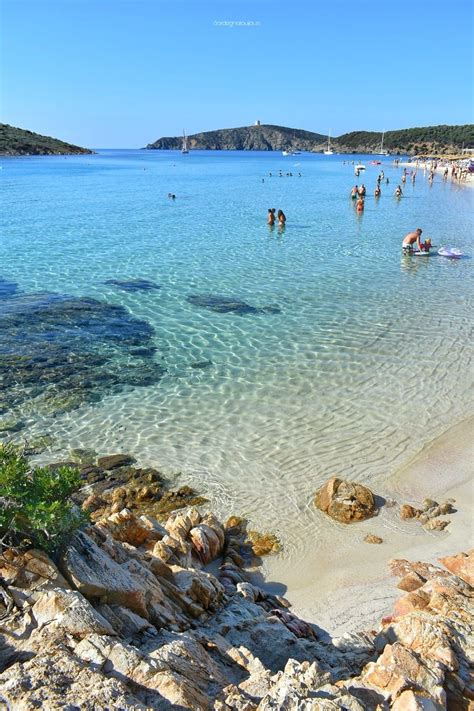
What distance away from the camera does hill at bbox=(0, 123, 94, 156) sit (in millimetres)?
156550

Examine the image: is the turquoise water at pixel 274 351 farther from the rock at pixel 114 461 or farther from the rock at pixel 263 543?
the rock at pixel 114 461

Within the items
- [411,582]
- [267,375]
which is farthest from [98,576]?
[267,375]

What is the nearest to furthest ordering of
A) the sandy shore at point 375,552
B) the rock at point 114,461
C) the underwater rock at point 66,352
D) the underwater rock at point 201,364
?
the sandy shore at point 375,552 < the rock at point 114,461 < the underwater rock at point 66,352 < the underwater rock at point 201,364

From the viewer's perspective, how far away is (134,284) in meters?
21.5

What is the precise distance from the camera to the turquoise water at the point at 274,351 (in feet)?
32.2

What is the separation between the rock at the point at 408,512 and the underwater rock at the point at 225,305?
10313 mm

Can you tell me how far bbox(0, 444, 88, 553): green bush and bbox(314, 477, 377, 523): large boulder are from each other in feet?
15.0

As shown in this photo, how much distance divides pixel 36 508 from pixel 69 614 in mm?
837

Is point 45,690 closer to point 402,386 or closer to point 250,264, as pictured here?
point 402,386

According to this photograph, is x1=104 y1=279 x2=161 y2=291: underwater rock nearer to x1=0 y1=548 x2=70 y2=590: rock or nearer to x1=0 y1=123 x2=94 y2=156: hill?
x1=0 y1=548 x2=70 y2=590: rock

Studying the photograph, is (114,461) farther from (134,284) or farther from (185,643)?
(134,284)

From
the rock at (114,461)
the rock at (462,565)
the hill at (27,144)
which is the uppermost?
the hill at (27,144)

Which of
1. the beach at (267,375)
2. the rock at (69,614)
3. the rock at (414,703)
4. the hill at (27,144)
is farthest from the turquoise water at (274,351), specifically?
the hill at (27,144)

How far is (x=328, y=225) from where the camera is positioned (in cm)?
3641
